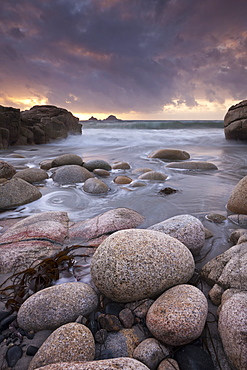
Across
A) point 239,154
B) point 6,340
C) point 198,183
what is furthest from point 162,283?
point 239,154

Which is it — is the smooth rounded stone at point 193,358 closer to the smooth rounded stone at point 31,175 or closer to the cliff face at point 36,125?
the smooth rounded stone at point 31,175

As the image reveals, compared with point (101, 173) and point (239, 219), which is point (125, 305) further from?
point (101, 173)

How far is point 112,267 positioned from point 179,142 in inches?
593

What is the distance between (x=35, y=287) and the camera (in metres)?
1.94

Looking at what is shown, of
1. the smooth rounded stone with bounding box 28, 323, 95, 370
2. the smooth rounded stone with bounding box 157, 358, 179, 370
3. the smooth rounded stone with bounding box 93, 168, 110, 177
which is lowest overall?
the smooth rounded stone with bounding box 157, 358, 179, 370

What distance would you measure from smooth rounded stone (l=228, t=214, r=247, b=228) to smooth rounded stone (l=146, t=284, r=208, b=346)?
1.85 m

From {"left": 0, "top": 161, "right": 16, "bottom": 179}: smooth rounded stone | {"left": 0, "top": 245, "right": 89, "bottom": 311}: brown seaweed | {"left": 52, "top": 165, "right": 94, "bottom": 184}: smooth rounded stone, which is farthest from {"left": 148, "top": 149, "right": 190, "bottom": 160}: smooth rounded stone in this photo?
{"left": 0, "top": 245, "right": 89, "bottom": 311}: brown seaweed

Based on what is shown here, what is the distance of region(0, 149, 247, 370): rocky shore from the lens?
136cm

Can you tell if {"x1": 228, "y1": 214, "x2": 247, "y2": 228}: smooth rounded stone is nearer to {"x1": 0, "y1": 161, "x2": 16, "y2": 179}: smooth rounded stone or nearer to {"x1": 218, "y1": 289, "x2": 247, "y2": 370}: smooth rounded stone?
{"x1": 218, "y1": 289, "x2": 247, "y2": 370}: smooth rounded stone

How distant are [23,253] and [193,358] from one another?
1788mm

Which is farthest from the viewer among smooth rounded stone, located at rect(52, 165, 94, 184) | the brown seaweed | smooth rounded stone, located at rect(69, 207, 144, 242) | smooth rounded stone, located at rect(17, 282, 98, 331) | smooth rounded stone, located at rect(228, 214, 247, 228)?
smooth rounded stone, located at rect(52, 165, 94, 184)

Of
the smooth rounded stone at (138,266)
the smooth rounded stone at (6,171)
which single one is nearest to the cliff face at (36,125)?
the smooth rounded stone at (6,171)

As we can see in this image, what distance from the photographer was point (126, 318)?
5.35 ft

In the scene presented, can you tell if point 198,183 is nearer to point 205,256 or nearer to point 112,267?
point 205,256
